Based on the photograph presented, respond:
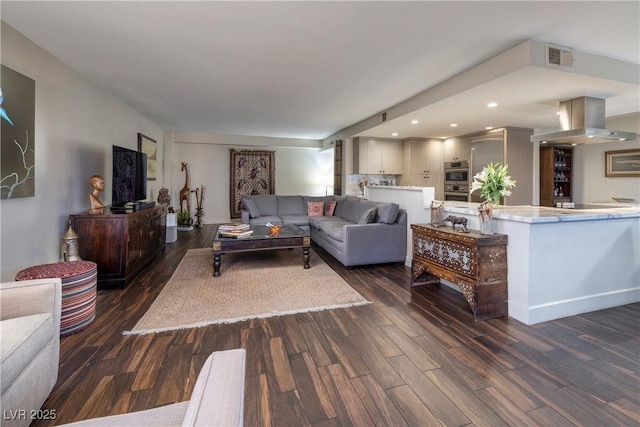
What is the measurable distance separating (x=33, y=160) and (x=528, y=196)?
7110mm

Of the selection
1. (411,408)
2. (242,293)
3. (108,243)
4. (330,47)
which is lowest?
(411,408)

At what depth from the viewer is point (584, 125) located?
3508 mm

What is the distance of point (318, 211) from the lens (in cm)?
632

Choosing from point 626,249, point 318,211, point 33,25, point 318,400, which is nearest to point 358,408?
point 318,400

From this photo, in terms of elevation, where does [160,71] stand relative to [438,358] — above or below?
above

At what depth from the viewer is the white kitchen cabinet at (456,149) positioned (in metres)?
6.10

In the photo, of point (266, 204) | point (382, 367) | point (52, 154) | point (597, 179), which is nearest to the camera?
point (382, 367)

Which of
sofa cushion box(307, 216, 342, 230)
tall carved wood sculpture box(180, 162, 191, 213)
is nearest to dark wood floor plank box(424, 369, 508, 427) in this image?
sofa cushion box(307, 216, 342, 230)

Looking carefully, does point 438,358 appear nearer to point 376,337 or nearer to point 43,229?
point 376,337

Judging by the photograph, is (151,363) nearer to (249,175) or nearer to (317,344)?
(317,344)

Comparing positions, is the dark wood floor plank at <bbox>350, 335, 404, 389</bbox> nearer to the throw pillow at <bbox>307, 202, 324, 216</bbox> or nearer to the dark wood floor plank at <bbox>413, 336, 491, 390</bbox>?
the dark wood floor plank at <bbox>413, 336, 491, 390</bbox>

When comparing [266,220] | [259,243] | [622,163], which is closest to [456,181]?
Result: [622,163]

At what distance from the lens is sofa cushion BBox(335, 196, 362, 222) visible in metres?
5.47

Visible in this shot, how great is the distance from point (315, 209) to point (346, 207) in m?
0.82
